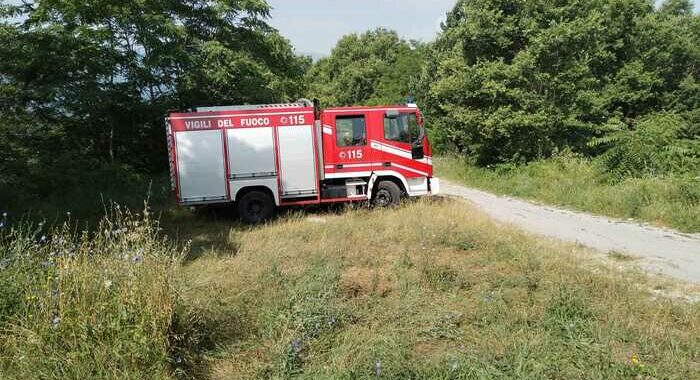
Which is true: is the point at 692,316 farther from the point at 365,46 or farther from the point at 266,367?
the point at 365,46

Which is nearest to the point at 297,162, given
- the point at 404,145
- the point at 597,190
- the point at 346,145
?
the point at 346,145

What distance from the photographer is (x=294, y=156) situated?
11367 mm

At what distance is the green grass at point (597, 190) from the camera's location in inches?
412

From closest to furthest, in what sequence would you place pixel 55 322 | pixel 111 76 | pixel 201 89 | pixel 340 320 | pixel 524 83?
Answer: pixel 55 322
pixel 340 320
pixel 111 76
pixel 201 89
pixel 524 83

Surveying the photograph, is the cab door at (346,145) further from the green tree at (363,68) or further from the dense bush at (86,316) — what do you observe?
the green tree at (363,68)

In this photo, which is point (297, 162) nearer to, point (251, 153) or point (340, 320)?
point (251, 153)

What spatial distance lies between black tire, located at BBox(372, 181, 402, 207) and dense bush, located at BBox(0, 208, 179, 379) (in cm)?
807

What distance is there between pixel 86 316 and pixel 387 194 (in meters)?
8.84

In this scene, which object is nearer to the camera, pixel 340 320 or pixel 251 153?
pixel 340 320

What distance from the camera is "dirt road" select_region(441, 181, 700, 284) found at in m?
7.30

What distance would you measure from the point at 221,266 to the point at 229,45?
16.2 m

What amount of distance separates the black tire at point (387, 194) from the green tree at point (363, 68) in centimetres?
3557

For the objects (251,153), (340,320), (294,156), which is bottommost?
(340,320)

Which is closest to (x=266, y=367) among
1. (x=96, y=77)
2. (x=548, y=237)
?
(x=548, y=237)
